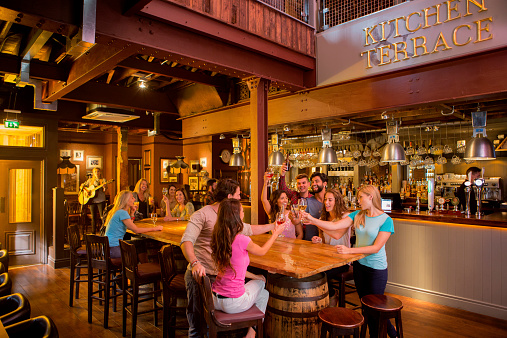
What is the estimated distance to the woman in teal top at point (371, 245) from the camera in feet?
9.96

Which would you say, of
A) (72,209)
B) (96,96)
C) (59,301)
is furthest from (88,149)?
(59,301)

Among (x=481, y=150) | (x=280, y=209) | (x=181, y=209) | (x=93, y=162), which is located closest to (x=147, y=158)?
(x=93, y=162)

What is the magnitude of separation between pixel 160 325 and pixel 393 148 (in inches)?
163

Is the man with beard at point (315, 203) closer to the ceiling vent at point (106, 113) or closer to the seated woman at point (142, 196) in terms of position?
the seated woman at point (142, 196)

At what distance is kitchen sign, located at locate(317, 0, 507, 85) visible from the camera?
12.6 ft

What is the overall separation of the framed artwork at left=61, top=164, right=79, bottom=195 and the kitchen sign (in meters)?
11.0

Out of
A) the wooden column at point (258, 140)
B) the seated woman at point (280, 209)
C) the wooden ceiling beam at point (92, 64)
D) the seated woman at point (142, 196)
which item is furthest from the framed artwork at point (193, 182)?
the seated woman at point (280, 209)

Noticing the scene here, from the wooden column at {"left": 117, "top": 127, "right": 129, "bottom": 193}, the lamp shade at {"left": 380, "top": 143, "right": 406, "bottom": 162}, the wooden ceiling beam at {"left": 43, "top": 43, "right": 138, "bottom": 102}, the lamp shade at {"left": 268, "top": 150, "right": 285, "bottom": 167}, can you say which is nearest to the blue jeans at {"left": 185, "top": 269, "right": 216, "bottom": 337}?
the wooden ceiling beam at {"left": 43, "top": 43, "right": 138, "bottom": 102}

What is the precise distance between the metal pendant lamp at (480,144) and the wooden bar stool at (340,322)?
3299 mm

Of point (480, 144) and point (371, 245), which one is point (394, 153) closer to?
point (480, 144)

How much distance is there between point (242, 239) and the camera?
8.35ft

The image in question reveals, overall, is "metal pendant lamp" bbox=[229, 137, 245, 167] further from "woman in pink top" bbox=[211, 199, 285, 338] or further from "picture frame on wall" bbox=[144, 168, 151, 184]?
"picture frame on wall" bbox=[144, 168, 151, 184]

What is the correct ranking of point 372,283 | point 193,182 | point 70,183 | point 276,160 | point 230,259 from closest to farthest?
point 230,259 < point 372,283 < point 276,160 < point 193,182 < point 70,183

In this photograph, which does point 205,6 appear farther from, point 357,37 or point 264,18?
point 357,37
